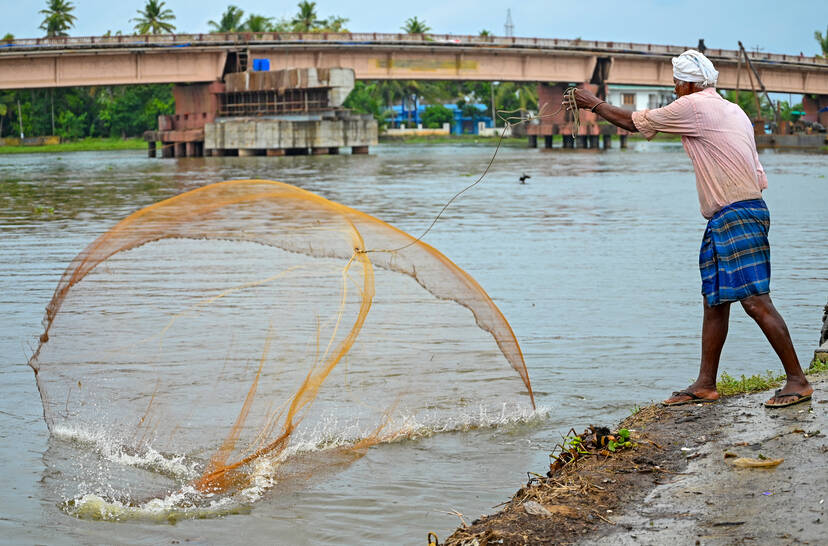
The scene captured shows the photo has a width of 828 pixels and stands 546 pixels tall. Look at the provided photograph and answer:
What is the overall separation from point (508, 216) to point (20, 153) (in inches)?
2570

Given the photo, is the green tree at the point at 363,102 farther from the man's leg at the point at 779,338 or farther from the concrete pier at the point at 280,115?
the man's leg at the point at 779,338

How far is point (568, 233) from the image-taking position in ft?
55.8

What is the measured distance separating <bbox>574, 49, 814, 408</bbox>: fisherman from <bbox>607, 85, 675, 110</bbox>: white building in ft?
315

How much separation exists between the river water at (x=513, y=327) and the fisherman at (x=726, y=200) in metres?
1.36

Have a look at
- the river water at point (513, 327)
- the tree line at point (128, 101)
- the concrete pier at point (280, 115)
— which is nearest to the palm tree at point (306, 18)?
the tree line at point (128, 101)

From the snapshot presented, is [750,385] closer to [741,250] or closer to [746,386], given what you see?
[746,386]

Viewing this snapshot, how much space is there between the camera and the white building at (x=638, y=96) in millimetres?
100562

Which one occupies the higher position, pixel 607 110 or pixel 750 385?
pixel 607 110

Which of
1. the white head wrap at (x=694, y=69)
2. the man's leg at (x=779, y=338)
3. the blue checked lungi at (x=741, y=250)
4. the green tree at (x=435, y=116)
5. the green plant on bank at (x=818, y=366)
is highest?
the green tree at (x=435, y=116)

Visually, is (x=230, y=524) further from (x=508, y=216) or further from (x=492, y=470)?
(x=508, y=216)

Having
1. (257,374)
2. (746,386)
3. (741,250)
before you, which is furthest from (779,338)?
(257,374)

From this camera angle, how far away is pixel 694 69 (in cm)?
510

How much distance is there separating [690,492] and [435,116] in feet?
354

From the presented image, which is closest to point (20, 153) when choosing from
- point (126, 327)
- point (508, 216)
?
point (508, 216)
